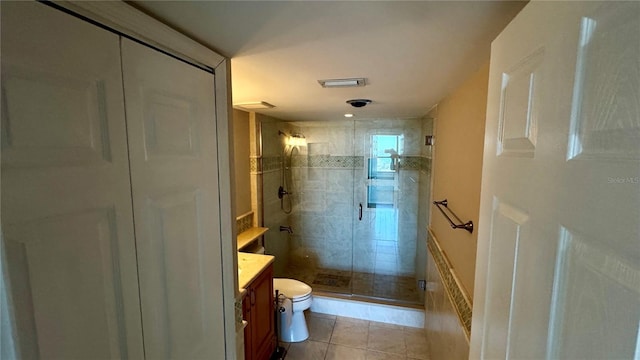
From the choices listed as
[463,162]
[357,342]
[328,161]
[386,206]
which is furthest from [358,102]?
[357,342]

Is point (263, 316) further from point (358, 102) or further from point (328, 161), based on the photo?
point (328, 161)

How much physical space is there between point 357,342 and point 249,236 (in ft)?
4.76

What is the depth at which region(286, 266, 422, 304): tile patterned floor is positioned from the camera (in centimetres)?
307

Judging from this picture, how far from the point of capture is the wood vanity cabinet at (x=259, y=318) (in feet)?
5.88

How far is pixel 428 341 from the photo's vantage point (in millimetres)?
2377

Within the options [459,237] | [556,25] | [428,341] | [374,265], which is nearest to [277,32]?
[556,25]

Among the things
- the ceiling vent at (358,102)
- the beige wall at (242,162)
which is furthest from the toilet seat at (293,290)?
the ceiling vent at (358,102)

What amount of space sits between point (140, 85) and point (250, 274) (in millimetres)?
1455

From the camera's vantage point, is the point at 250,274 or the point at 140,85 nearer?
the point at 140,85

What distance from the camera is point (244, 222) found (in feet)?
8.66

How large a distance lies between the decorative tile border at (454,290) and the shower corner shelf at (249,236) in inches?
64.1

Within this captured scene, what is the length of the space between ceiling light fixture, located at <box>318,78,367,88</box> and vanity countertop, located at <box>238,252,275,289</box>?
1337 millimetres

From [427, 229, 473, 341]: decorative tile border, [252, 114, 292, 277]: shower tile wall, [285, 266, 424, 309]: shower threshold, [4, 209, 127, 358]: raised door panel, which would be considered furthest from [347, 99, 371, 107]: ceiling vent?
[285, 266, 424, 309]: shower threshold

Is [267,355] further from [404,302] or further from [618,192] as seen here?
[618,192]
